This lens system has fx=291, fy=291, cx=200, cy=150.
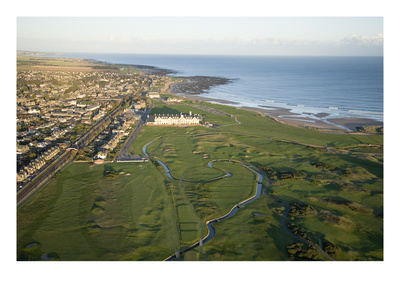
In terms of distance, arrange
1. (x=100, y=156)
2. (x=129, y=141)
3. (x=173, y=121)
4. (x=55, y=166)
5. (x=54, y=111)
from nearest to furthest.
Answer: (x=55, y=166)
(x=100, y=156)
(x=129, y=141)
(x=173, y=121)
(x=54, y=111)

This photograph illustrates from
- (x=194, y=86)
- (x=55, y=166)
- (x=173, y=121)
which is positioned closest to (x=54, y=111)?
(x=173, y=121)

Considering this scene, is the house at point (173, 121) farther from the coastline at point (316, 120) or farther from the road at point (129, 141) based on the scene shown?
the coastline at point (316, 120)

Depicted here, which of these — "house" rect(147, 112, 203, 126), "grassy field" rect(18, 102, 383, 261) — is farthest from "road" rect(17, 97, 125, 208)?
"house" rect(147, 112, 203, 126)

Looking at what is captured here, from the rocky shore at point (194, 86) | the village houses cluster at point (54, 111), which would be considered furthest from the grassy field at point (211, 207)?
the rocky shore at point (194, 86)

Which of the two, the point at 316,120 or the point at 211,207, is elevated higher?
the point at 316,120

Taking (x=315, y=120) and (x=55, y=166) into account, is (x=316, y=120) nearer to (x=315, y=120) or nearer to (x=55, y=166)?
(x=315, y=120)

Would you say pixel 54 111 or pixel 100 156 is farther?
pixel 54 111
